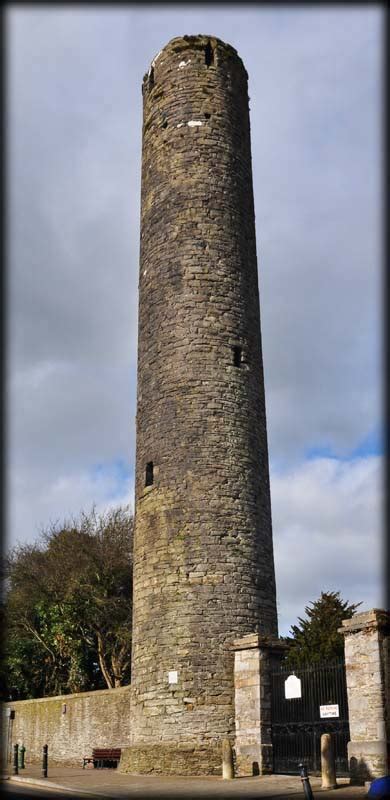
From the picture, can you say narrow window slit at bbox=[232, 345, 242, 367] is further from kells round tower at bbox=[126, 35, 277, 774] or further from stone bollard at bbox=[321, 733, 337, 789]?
→ stone bollard at bbox=[321, 733, 337, 789]

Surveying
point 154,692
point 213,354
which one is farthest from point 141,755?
point 213,354

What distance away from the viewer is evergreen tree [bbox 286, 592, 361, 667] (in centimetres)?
1756

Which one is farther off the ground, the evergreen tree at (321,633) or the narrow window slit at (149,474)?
the narrow window slit at (149,474)

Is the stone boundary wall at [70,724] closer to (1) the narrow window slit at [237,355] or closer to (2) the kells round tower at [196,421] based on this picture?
(2) the kells round tower at [196,421]

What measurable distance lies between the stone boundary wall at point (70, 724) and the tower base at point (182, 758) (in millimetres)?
3338

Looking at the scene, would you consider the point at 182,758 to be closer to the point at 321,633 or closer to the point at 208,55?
the point at 321,633

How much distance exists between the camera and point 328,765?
1216cm

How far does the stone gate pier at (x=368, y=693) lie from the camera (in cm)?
1218

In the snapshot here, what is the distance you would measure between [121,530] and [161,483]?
1338 centimetres

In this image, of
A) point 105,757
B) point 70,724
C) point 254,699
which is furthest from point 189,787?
point 70,724

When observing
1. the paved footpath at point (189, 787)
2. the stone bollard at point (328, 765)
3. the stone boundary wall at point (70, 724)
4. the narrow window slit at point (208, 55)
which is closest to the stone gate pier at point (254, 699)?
the paved footpath at point (189, 787)

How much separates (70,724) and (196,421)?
10.4 metres

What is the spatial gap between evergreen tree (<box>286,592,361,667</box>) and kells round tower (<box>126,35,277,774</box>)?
3.89ft

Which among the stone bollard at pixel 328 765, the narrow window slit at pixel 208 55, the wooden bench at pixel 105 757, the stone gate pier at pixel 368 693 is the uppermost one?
the narrow window slit at pixel 208 55
